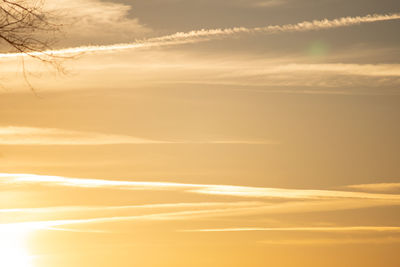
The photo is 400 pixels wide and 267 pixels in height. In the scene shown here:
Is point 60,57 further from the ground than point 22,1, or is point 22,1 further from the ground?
point 22,1

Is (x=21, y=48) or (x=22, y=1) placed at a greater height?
(x=22, y=1)

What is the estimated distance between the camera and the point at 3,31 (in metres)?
13.0

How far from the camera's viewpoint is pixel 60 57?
525 inches

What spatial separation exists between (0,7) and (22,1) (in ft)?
1.61

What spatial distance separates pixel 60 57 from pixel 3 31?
3.86ft

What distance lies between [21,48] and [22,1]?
101 cm

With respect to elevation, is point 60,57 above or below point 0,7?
below

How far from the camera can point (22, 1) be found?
1344 centimetres

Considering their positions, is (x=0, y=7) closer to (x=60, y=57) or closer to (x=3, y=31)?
(x=3, y=31)

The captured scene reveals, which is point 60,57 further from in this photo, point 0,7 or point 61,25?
point 0,7

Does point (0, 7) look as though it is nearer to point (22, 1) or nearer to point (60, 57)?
point (22, 1)

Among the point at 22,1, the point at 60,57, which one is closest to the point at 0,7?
the point at 22,1

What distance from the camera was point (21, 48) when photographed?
13156 mm

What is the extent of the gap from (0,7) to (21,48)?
0.89 meters
